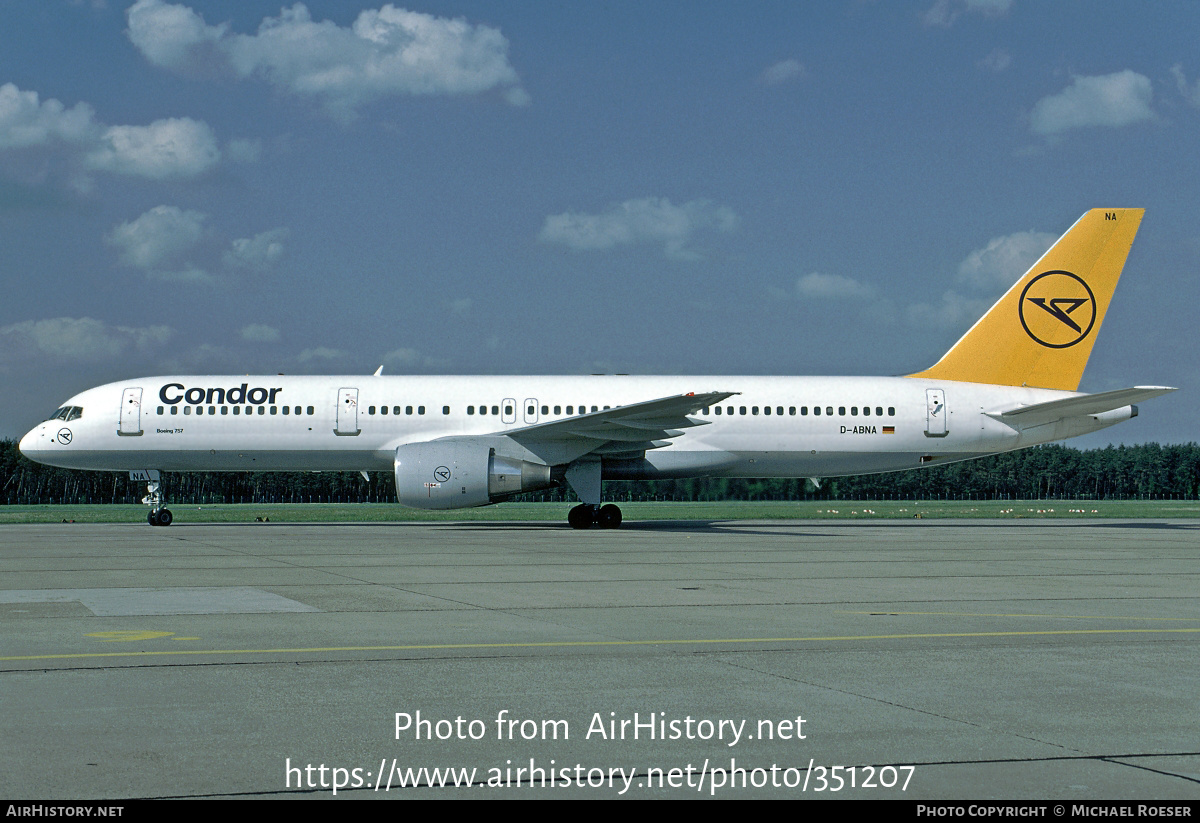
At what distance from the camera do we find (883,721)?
610 centimetres

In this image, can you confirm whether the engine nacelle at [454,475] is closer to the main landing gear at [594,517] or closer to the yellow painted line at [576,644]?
the main landing gear at [594,517]

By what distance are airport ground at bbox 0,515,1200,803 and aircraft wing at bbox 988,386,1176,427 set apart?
12761 mm

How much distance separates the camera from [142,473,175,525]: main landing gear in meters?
29.6

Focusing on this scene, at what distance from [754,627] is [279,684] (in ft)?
14.7

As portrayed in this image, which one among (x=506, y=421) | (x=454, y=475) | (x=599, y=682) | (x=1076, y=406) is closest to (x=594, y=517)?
(x=506, y=421)

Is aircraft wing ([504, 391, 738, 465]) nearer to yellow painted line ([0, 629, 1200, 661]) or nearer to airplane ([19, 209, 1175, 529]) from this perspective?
airplane ([19, 209, 1175, 529])

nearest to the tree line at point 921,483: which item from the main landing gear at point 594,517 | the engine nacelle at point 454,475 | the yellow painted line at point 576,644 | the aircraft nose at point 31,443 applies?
the aircraft nose at point 31,443

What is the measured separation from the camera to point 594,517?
29047 millimetres

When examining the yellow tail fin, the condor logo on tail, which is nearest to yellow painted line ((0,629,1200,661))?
the yellow tail fin

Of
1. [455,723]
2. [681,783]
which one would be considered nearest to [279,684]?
[455,723]

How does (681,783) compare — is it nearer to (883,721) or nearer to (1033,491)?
(883,721)

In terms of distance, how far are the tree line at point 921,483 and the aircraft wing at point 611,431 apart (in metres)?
37.7

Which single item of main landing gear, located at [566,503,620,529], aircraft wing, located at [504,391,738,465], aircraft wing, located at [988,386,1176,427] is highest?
aircraft wing, located at [988,386,1176,427]

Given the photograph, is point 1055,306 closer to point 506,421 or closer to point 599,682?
point 506,421
